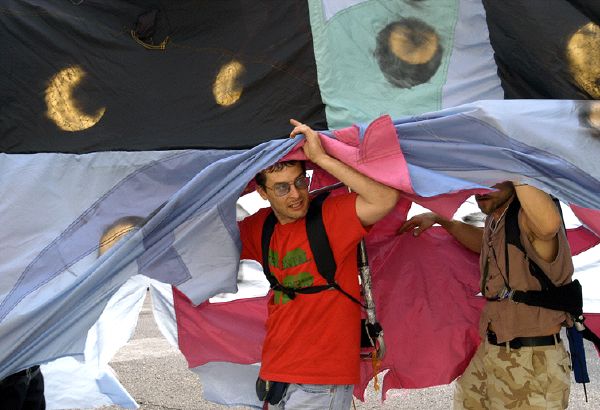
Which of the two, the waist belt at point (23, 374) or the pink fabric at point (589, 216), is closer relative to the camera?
the pink fabric at point (589, 216)

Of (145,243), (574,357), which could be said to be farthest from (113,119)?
(574,357)

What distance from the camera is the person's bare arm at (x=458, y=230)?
3.89 m

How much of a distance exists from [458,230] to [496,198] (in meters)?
0.44

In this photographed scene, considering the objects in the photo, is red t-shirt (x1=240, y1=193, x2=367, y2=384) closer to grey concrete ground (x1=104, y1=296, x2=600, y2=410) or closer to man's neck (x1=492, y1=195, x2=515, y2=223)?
man's neck (x1=492, y1=195, x2=515, y2=223)

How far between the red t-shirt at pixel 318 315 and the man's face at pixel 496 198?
68 cm

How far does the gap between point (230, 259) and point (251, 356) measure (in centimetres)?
74

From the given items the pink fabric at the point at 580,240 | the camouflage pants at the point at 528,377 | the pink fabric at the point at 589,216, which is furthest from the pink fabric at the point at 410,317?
the pink fabric at the point at 589,216

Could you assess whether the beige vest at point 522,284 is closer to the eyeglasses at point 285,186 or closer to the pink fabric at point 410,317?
the pink fabric at point 410,317

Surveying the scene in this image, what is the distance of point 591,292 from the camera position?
4.03 meters

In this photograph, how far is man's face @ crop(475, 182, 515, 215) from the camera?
3.54 metres

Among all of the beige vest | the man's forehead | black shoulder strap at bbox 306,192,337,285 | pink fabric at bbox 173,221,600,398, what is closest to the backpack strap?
black shoulder strap at bbox 306,192,337,285

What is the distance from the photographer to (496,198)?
11.7 feet

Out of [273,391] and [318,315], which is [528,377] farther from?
[273,391]

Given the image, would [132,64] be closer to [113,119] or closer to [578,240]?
[113,119]
